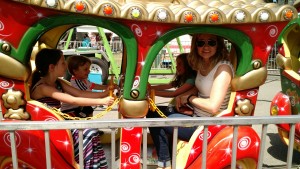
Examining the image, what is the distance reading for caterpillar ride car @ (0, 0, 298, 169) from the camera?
6.84ft

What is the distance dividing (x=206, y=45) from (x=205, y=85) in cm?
31

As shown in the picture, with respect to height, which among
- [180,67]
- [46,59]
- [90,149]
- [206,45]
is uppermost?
[206,45]

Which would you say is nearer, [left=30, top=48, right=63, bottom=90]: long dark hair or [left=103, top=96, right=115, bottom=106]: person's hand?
[left=103, top=96, right=115, bottom=106]: person's hand

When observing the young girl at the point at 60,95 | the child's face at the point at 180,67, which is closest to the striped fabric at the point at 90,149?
the young girl at the point at 60,95

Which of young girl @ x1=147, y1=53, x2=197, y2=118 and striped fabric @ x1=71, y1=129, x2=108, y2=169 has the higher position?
young girl @ x1=147, y1=53, x2=197, y2=118

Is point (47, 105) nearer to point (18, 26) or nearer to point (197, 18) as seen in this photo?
point (18, 26)

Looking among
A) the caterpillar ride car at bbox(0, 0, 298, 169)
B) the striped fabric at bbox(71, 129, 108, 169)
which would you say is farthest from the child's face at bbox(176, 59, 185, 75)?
the striped fabric at bbox(71, 129, 108, 169)

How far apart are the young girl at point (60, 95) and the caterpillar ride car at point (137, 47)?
15 centimetres

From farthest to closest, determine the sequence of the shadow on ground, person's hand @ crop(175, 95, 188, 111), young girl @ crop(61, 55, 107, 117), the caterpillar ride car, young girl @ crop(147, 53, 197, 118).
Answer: the shadow on ground → young girl @ crop(61, 55, 107, 117) → young girl @ crop(147, 53, 197, 118) → person's hand @ crop(175, 95, 188, 111) → the caterpillar ride car

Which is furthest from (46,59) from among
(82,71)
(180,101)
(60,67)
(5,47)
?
(180,101)

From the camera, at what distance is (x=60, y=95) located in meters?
2.43

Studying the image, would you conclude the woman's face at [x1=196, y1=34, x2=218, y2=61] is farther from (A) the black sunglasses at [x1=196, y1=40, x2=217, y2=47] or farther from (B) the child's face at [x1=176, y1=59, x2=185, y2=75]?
(B) the child's face at [x1=176, y1=59, x2=185, y2=75]

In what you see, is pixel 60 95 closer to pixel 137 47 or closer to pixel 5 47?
pixel 5 47

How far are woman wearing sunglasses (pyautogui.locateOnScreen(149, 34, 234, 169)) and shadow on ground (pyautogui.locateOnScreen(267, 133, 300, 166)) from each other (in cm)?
166
